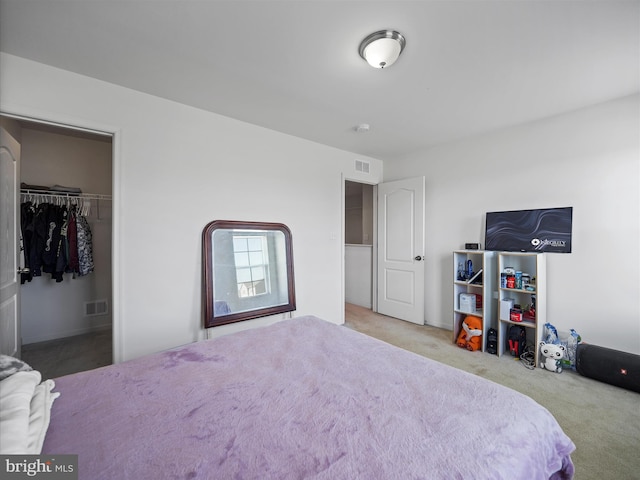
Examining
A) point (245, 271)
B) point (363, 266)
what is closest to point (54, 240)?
point (245, 271)

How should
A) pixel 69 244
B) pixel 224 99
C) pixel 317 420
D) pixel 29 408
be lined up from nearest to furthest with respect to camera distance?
pixel 29 408 → pixel 317 420 → pixel 224 99 → pixel 69 244

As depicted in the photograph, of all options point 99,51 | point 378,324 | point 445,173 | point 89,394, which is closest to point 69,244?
point 99,51

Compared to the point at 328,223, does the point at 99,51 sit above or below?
above

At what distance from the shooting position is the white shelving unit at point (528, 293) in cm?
265

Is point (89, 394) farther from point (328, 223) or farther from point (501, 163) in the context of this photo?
point (501, 163)

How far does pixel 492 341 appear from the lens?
9.57ft

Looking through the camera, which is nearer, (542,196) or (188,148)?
(188,148)

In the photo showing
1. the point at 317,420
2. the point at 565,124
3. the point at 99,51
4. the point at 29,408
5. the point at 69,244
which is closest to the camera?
the point at 29,408

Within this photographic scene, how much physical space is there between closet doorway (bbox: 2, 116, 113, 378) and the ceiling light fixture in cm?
315

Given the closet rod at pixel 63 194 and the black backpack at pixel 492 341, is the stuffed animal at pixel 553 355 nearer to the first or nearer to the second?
the black backpack at pixel 492 341

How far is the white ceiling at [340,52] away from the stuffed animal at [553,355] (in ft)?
7.37

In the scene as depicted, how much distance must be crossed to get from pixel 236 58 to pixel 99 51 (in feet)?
3.00

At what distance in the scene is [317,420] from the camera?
0.94m

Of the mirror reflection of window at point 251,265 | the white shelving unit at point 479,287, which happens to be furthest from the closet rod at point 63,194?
the white shelving unit at point 479,287
